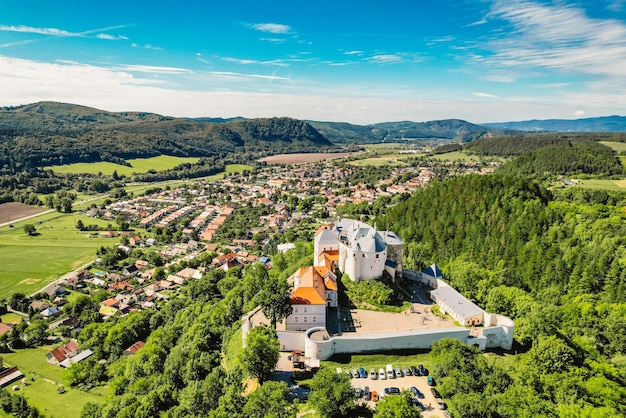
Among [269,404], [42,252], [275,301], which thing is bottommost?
[42,252]

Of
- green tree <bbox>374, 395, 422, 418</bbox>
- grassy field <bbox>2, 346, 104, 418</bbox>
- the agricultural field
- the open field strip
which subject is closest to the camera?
green tree <bbox>374, 395, 422, 418</bbox>

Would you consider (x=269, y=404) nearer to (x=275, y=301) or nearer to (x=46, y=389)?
(x=275, y=301)

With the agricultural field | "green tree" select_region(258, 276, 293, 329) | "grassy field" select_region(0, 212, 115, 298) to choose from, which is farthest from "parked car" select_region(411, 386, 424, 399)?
the agricultural field

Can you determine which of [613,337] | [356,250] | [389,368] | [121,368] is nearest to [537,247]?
[613,337]

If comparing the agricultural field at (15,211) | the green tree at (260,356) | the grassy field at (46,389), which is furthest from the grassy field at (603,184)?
the agricultural field at (15,211)

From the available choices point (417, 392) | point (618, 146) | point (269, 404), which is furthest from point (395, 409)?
point (618, 146)

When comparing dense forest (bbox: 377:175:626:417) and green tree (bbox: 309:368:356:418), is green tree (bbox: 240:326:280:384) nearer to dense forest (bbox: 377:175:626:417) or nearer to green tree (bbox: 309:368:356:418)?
green tree (bbox: 309:368:356:418)
